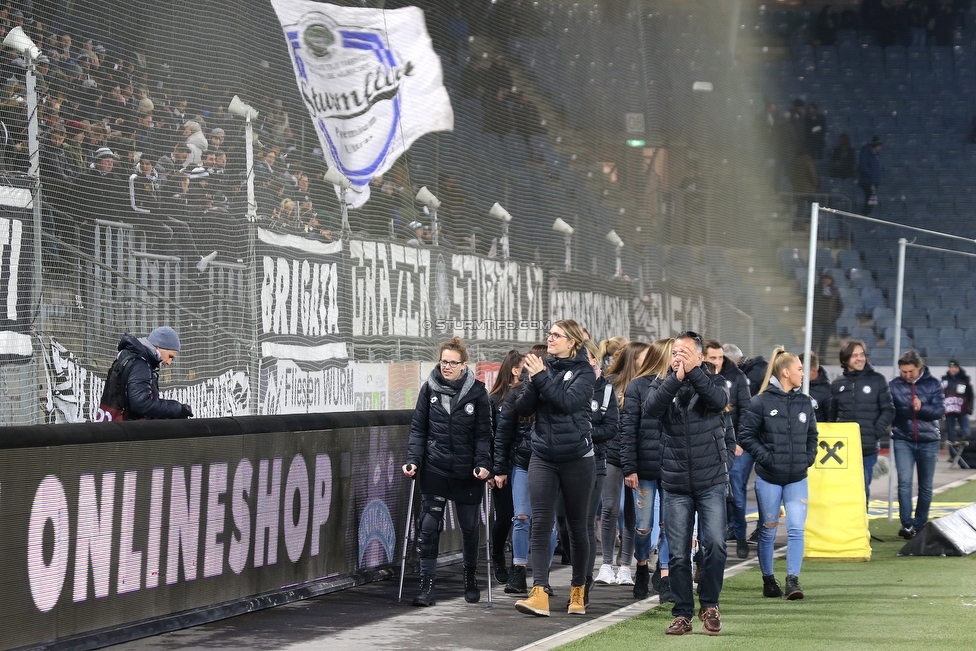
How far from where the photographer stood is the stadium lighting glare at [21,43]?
7715 mm

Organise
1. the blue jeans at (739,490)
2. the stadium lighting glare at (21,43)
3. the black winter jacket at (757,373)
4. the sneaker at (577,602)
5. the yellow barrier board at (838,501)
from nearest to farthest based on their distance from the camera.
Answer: the stadium lighting glare at (21,43) → the sneaker at (577,602) → the yellow barrier board at (838,501) → the blue jeans at (739,490) → the black winter jacket at (757,373)

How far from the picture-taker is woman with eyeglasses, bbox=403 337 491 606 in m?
8.80

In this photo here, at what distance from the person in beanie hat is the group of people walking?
1.70 meters

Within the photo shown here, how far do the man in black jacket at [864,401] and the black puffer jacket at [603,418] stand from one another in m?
3.59

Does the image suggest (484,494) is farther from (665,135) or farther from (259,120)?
(665,135)

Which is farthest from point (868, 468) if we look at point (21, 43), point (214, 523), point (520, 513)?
point (21, 43)

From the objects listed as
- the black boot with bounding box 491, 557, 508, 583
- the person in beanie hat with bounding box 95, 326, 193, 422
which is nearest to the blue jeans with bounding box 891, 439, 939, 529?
the black boot with bounding box 491, 557, 508, 583

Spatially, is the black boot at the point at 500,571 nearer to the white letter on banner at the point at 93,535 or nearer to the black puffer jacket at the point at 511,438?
the black puffer jacket at the point at 511,438

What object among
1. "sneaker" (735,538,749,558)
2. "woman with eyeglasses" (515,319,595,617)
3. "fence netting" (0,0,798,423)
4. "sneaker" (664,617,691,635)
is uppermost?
"fence netting" (0,0,798,423)

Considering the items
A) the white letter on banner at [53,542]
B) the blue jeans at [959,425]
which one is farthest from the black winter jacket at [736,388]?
the blue jeans at [959,425]

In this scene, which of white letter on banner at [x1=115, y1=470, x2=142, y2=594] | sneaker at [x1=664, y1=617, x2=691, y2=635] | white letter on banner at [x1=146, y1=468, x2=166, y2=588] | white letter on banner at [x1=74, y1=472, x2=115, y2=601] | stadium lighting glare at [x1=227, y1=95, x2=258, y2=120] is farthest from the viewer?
stadium lighting glare at [x1=227, y1=95, x2=258, y2=120]

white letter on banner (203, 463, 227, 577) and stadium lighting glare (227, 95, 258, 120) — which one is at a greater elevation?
stadium lighting glare (227, 95, 258, 120)

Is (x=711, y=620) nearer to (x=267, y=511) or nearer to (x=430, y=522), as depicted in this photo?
(x=430, y=522)

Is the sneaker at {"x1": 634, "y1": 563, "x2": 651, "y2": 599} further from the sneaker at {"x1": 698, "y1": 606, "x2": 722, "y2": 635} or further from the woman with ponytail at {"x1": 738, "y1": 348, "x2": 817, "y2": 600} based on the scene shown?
the sneaker at {"x1": 698, "y1": 606, "x2": 722, "y2": 635}
